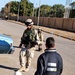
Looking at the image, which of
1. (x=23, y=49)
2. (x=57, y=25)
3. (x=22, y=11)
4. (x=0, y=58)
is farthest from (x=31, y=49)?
(x=22, y=11)

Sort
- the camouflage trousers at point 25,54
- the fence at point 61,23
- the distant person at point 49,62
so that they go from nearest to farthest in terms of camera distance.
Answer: the distant person at point 49,62
the camouflage trousers at point 25,54
the fence at point 61,23

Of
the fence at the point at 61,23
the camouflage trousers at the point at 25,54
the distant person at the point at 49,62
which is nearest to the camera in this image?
the distant person at the point at 49,62

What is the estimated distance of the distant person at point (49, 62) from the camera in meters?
4.71

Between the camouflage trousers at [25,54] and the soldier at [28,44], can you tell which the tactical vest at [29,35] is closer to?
the soldier at [28,44]

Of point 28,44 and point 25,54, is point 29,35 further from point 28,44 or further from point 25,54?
point 25,54

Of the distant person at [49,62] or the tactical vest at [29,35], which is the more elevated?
the distant person at [49,62]

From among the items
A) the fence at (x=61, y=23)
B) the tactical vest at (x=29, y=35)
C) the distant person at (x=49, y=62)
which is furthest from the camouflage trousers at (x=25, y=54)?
the fence at (x=61, y=23)

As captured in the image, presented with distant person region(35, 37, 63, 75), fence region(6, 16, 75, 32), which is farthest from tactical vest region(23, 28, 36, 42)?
fence region(6, 16, 75, 32)

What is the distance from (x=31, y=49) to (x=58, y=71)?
404cm

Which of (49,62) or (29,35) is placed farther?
(29,35)

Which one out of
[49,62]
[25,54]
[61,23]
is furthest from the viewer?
[61,23]

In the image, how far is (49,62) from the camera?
15.7ft

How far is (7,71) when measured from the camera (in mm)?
9680

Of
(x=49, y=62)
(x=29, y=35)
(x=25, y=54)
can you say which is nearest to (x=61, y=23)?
(x=29, y=35)
